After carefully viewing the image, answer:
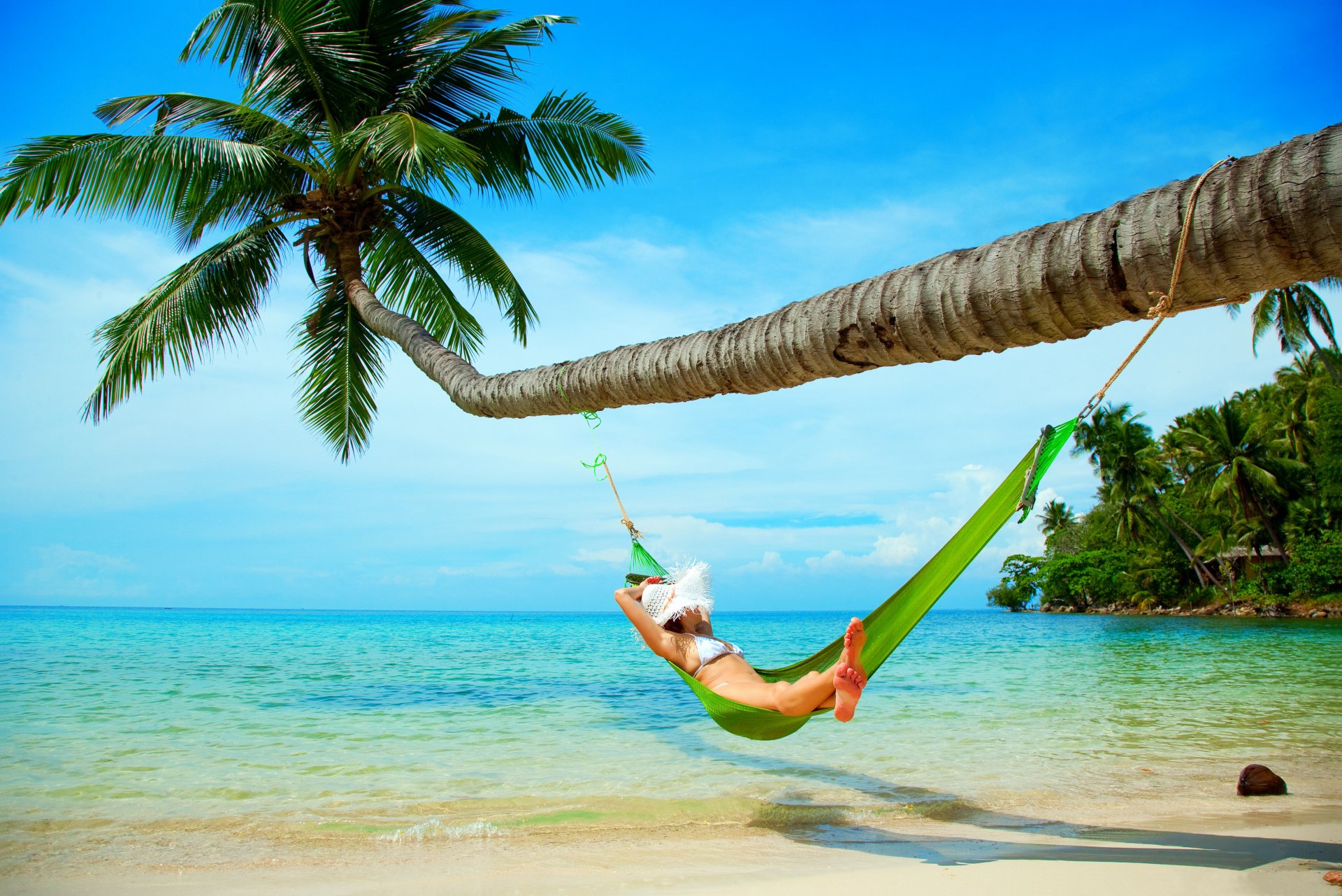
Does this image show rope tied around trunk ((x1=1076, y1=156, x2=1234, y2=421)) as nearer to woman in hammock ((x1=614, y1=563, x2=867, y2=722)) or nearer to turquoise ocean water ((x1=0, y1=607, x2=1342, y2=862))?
woman in hammock ((x1=614, y1=563, x2=867, y2=722))

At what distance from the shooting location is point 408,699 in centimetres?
658

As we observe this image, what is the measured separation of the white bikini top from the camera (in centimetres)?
258

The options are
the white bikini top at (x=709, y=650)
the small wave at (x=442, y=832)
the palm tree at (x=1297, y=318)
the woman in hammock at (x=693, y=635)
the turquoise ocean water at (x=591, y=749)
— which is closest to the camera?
the woman in hammock at (x=693, y=635)

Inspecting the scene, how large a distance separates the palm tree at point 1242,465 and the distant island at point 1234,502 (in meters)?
0.02

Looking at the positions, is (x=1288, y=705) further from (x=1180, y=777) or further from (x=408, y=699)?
(x=408, y=699)

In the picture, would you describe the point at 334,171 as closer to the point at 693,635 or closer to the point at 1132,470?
the point at 693,635

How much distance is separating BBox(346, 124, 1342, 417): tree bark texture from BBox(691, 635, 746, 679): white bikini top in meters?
0.94

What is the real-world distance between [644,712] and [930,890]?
3.99 metres

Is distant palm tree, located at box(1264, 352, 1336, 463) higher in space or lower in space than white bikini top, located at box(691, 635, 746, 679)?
higher

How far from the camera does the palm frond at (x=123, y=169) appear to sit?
11.0ft

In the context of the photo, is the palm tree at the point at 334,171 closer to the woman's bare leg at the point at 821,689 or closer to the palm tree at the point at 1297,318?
the woman's bare leg at the point at 821,689

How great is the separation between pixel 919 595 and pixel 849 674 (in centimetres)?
40

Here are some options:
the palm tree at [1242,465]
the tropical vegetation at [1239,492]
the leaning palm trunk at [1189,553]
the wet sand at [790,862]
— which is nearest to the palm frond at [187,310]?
the wet sand at [790,862]

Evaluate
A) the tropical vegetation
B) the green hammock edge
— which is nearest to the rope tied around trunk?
the green hammock edge
